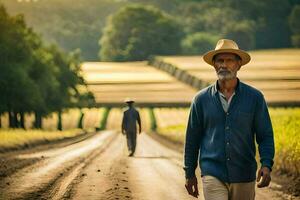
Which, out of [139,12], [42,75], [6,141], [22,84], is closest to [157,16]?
[139,12]

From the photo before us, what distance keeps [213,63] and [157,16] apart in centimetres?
12683

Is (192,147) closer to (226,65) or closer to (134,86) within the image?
(226,65)

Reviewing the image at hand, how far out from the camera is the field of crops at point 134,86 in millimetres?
81188

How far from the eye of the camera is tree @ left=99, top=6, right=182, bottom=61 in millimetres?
114312

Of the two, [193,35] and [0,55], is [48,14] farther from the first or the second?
[0,55]

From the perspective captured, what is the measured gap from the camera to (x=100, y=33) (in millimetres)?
156875

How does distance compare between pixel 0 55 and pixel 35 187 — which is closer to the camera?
pixel 35 187

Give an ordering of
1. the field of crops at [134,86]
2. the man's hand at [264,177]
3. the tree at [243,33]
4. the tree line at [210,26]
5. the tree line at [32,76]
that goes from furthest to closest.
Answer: the tree line at [210,26]
the tree at [243,33]
the field of crops at [134,86]
the tree line at [32,76]
the man's hand at [264,177]

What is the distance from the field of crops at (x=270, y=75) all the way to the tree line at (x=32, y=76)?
12224mm

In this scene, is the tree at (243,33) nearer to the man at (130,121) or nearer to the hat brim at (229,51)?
the man at (130,121)

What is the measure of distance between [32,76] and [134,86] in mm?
24828

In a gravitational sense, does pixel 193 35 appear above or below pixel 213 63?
Answer: above

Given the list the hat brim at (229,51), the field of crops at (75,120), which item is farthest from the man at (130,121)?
the field of crops at (75,120)

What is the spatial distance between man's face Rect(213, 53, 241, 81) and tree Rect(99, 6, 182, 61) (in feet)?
324
